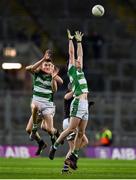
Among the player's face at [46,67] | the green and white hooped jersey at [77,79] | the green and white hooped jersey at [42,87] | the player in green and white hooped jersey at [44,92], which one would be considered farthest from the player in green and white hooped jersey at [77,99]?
the green and white hooped jersey at [42,87]

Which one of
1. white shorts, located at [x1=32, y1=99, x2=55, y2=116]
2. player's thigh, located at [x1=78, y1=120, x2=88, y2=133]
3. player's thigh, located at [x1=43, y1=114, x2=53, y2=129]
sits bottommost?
player's thigh, located at [x1=78, y1=120, x2=88, y2=133]

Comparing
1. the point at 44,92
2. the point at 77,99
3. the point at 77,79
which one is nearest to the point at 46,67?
the point at 44,92

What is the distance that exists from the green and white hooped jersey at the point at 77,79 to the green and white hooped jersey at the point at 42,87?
13.1 ft

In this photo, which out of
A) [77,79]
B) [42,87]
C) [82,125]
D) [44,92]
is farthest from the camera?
[44,92]

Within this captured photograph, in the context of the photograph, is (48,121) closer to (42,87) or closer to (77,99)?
(42,87)

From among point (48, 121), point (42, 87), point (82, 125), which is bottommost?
point (82, 125)

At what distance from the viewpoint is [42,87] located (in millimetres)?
23094

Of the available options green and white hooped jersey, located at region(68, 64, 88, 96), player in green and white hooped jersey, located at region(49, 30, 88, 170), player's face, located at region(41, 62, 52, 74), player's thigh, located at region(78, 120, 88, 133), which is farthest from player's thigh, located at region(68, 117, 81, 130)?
player's face, located at region(41, 62, 52, 74)

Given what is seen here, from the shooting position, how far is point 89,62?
4156 centimetres

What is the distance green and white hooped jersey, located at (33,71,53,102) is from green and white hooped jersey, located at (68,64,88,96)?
400cm

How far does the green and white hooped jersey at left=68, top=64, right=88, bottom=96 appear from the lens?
18.7m

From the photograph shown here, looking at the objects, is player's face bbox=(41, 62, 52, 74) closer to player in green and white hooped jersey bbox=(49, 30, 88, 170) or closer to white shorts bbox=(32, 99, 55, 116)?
white shorts bbox=(32, 99, 55, 116)

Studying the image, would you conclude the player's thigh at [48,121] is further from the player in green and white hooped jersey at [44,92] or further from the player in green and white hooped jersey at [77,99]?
the player in green and white hooped jersey at [77,99]

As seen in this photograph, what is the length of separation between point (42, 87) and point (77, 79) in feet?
14.7
